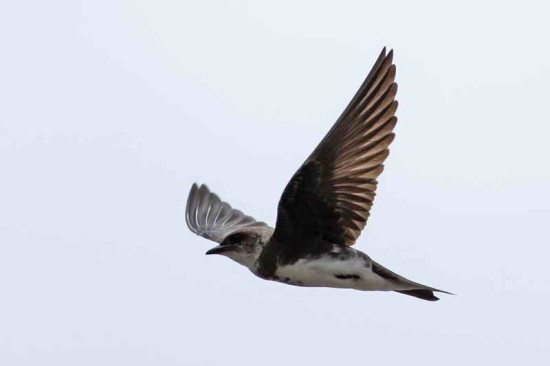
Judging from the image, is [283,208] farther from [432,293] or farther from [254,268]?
[432,293]

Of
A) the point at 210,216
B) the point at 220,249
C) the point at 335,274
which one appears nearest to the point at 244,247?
the point at 220,249

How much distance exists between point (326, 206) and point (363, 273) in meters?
0.56

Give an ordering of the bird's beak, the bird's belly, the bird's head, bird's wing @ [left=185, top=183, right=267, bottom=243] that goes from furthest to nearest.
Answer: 1. bird's wing @ [left=185, top=183, right=267, bottom=243]
2. the bird's beak
3. the bird's head
4. the bird's belly

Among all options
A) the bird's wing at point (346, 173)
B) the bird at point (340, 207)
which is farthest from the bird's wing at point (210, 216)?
the bird's wing at point (346, 173)

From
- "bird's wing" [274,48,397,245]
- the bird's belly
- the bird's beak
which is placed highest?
"bird's wing" [274,48,397,245]

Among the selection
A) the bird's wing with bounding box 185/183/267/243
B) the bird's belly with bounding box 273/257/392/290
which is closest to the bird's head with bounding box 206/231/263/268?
the bird's belly with bounding box 273/257/392/290

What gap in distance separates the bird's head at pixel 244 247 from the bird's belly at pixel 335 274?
1.00 feet

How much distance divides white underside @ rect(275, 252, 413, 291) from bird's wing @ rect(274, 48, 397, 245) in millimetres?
196

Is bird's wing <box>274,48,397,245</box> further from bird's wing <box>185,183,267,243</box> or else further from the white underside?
bird's wing <box>185,183,267,243</box>

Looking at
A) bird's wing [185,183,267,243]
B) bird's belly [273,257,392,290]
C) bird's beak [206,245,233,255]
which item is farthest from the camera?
bird's wing [185,183,267,243]

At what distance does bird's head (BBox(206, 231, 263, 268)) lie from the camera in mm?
9500

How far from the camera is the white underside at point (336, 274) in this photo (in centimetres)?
913

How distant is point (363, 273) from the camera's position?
360 inches

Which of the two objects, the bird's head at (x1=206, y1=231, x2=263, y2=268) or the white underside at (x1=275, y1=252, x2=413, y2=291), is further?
the bird's head at (x1=206, y1=231, x2=263, y2=268)
